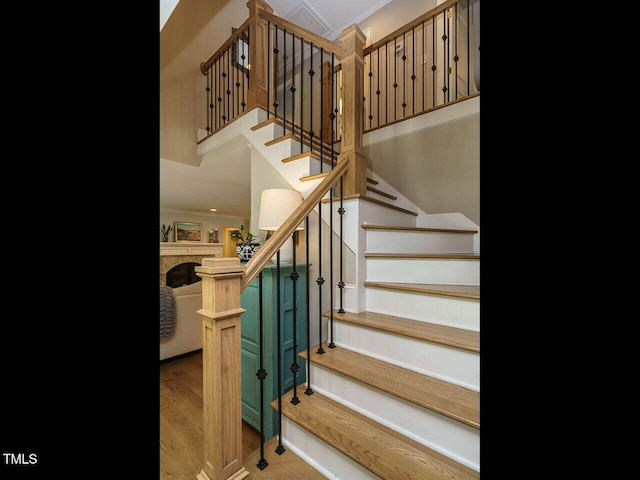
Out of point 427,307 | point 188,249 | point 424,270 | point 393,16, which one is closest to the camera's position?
point 427,307

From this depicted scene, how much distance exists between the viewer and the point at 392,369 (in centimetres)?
135

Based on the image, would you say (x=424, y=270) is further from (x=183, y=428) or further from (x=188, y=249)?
(x=188, y=249)

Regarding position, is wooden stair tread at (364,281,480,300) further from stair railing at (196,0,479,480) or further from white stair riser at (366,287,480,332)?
stair railing at (196,0,479,480)

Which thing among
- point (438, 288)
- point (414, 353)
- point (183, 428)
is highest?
point (438, 288)

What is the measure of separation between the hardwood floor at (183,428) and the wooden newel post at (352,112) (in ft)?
6.14

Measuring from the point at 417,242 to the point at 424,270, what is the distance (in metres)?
0.39

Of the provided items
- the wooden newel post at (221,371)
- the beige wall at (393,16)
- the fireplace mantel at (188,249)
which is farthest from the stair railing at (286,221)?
the fireplace mantel at (188,249)

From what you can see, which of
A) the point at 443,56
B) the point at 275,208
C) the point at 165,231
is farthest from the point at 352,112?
the point at 165,231

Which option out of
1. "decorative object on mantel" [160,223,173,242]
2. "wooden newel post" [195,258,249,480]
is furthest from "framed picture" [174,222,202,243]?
"wooden newel post" [195,258,249,480]

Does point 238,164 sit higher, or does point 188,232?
point 238,164
